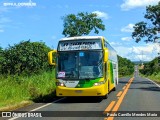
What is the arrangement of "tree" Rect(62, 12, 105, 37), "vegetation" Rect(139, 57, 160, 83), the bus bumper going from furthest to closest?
"vegetation" Rect(139, 57, 160, 83), "tree" Rect(62, 12, 105, 37), the bus bumper

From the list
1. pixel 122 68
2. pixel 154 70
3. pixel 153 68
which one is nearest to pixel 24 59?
pixel 154 70

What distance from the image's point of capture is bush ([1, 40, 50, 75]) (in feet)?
131

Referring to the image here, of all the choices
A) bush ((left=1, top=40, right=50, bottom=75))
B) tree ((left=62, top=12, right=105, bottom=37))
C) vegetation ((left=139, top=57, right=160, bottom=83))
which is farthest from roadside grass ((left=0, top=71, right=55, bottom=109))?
vegetation ((left=139, top=57, right=160, bottom=83))

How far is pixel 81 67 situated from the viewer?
18469 mm

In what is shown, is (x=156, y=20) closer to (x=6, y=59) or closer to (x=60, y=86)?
(x=6, y=59)

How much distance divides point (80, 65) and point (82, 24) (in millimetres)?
37138

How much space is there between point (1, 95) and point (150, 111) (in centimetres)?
823

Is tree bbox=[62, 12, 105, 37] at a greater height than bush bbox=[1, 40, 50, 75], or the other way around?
tree bbox=[62, 12, 105, 37]

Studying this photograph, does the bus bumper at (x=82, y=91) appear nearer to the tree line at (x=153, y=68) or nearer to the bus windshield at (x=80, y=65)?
the bus windshield at (x=80, y=65)

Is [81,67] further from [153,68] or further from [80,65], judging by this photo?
[153,68]

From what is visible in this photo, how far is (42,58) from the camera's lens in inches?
1644

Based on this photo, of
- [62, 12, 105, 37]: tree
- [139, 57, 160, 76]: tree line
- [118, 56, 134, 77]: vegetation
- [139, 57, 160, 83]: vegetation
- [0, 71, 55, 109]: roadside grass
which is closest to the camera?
[0, 71, 55, 109]: roadside grass

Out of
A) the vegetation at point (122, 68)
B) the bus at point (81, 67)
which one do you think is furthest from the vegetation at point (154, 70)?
the bus at point (81, 67)

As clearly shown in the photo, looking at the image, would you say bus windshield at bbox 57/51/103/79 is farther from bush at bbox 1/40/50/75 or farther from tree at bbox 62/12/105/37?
tree at bbox 62/12/105/37
